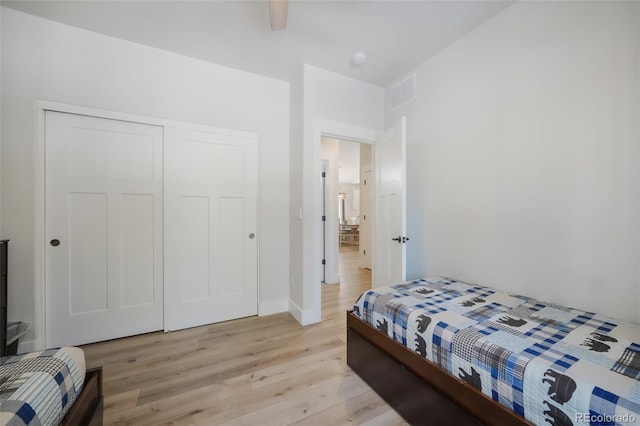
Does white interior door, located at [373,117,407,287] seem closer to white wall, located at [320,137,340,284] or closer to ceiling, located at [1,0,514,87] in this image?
ceiling, located at [1,0,514,87]

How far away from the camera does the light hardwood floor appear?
136cm

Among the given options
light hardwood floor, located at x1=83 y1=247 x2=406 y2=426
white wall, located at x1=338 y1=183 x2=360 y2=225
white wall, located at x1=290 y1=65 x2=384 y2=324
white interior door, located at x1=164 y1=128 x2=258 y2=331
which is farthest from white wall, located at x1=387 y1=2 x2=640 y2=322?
white wall, located at x1=338 y1=183 x2=360 y2=225

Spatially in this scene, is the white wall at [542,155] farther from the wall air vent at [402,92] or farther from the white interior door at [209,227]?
the white interior door at [209,227]

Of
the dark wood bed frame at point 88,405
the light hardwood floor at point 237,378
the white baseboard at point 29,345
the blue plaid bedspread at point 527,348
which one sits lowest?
the light hardwood floor at point 237,378

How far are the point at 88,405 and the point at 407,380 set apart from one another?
1.47 metres

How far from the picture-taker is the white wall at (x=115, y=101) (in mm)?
1810

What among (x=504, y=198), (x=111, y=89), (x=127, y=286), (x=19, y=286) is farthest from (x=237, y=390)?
(x=111, y=89)

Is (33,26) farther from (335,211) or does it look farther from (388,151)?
(335,211)

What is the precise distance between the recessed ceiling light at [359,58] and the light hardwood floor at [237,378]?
273 cm

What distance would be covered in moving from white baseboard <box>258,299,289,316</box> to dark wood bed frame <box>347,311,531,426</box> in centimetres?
120

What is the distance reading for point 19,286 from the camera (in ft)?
5.97

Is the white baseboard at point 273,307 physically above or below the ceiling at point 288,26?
below

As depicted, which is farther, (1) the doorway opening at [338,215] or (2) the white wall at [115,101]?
(1) the doorway opening at [338,215]

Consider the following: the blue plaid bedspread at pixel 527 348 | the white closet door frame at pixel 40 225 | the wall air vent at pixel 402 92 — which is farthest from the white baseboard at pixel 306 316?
the wall air vent at pixel 402 92
